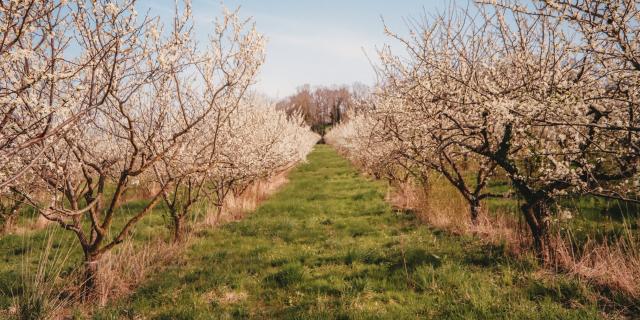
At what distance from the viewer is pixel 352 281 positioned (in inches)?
229

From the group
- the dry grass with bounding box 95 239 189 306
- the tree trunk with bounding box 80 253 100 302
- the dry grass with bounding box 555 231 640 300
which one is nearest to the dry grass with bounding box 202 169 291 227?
the dry grass with bounding box 95 239 189 306

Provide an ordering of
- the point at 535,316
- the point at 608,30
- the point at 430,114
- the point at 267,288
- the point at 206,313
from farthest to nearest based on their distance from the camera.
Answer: the point at 430,114 < the point at 267,288 < the point at 206,313 < the point at 535,316 < the point at 608,30

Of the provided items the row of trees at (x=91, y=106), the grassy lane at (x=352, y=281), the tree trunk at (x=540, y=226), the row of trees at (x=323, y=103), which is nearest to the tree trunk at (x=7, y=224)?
the row of trees at (x=91, y=106)

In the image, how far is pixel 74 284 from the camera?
18.9 feet

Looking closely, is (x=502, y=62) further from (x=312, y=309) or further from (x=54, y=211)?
(x=54, y=211)

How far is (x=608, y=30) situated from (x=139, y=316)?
6187 millimetres

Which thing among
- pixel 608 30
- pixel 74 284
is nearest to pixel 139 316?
pixel 74 284

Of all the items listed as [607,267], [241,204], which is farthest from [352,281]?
[241,204]

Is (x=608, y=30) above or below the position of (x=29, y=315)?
above

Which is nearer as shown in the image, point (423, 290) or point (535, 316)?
point (535, 316)

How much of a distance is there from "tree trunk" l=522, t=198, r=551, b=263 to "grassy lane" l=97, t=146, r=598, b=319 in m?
0.42

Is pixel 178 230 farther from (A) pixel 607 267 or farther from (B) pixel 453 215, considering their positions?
(A) pixel 607 267

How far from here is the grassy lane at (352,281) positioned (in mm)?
4770

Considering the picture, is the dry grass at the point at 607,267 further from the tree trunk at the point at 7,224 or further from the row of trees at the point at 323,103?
the row of trees at the point at 323,103
